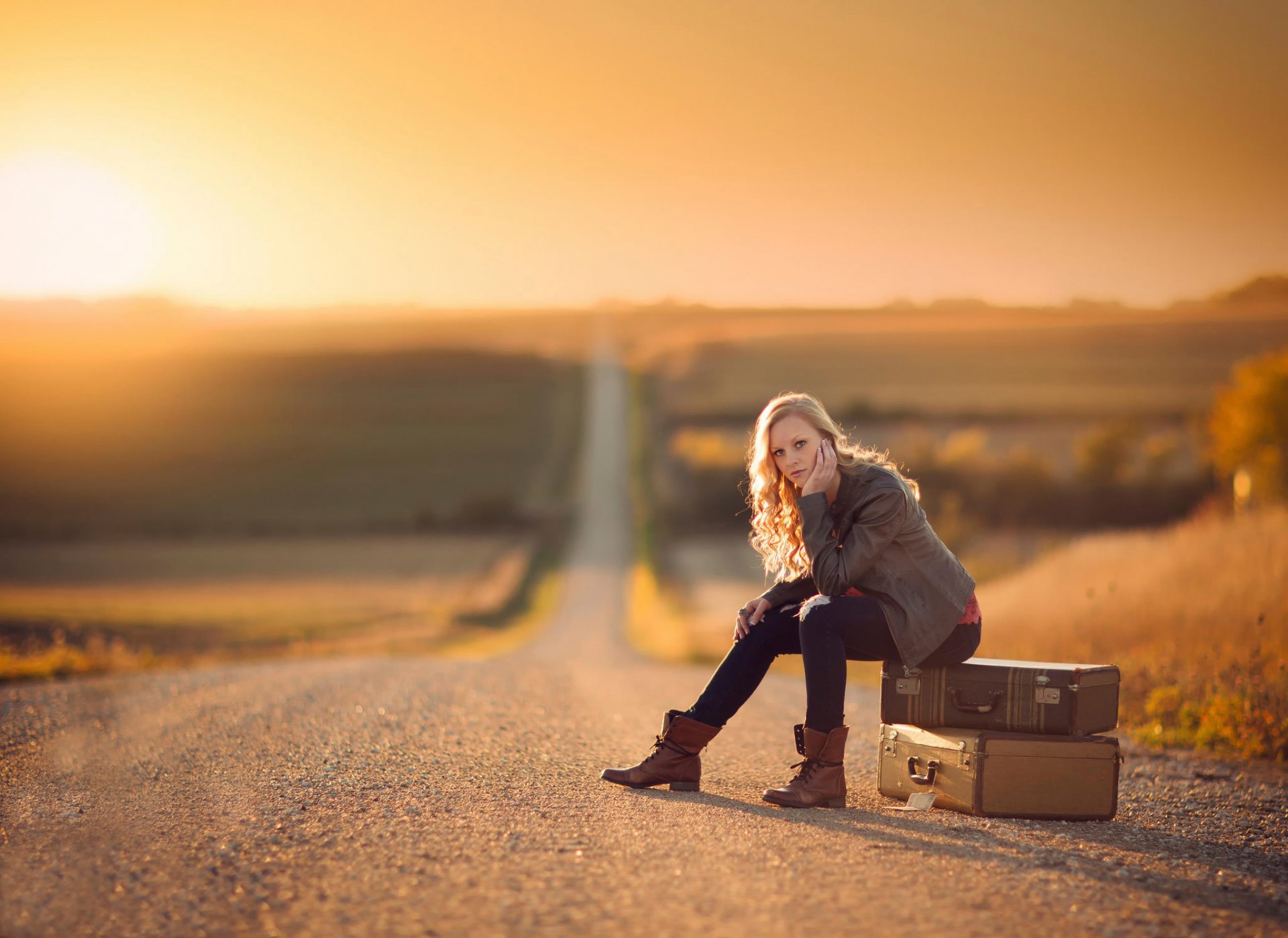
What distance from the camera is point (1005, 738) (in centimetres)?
526

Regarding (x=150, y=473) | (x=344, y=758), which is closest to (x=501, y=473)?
(x=150, y=473)

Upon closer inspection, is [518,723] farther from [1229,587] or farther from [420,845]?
[1229,587]

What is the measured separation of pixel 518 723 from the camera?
7.57 m

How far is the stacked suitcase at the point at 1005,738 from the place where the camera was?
207 inches

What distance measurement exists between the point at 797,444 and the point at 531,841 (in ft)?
7.41

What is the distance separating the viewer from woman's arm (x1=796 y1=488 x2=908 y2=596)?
5316 mm

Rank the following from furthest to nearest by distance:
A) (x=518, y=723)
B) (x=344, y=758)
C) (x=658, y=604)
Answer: (x=658, y=604) < (x=518, y=723) < (x=344, y=758)

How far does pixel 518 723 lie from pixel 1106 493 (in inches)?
1501

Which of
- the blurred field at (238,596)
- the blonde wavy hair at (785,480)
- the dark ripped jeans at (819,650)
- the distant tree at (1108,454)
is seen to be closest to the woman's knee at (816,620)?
the dark ripped jeans at (819,650)

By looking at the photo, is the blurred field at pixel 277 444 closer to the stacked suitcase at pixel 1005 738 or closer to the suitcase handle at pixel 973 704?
the stacked suitcase at pixel 1005 738

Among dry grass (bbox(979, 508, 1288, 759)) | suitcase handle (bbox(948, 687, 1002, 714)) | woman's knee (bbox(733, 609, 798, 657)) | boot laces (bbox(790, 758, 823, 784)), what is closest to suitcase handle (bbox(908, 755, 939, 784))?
suitcase handle (bbox(948, 687, 1002, 714))

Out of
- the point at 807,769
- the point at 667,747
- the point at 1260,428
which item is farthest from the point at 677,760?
the point at 1260,428

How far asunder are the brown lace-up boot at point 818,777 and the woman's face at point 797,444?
122 cm

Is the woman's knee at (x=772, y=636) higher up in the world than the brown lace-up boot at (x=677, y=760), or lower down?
higher up
